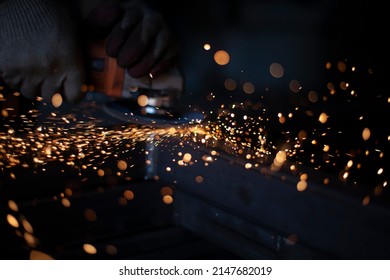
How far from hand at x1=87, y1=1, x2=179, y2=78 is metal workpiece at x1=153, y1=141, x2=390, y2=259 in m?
0.21

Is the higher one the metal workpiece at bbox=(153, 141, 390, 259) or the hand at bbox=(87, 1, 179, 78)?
the hand at bbox=(87, 1, 179, 78)

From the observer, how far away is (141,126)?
1.15 metres

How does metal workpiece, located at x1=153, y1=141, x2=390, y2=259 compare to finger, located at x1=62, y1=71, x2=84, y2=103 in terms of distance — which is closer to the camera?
metal workpiece, located at x1=153, y1=141, x2=390, y2=259

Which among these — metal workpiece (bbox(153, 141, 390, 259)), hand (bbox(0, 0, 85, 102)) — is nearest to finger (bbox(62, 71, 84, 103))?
hand (bbox(0, 0, 85, 102))

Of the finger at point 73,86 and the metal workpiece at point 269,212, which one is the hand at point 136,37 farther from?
the metal workpiece at point 269,212

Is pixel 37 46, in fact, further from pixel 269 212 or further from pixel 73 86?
pixel 269 212

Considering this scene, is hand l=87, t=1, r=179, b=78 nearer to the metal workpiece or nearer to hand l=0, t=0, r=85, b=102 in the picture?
hand l=0, t=0, r=85, b=102

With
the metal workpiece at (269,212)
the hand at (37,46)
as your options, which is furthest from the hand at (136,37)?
the metal workpiece at (269,212)

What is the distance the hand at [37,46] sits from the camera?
0.92 meters

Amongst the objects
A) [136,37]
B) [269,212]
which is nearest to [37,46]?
[136,37]

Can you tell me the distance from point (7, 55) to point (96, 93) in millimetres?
235

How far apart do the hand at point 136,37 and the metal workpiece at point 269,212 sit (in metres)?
0.21

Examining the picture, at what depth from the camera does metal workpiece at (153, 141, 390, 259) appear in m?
0.75
